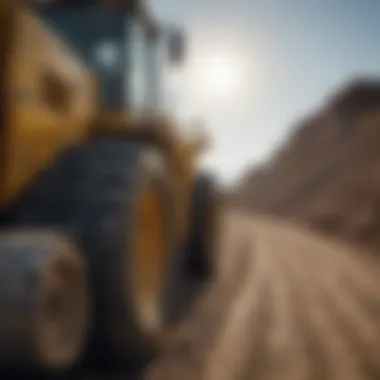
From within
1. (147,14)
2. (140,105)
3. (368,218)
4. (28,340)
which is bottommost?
(368,218)

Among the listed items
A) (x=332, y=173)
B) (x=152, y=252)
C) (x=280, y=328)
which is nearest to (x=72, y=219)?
(x=152, y=252)

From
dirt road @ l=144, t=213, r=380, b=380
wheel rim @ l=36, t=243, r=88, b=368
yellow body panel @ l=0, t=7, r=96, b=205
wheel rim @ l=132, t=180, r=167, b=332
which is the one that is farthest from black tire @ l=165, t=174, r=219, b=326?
wheel rim @ l=36, t=243, r=88, b=368

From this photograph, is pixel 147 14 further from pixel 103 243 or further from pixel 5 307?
pixel 5 307

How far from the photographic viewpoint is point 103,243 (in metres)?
3.85

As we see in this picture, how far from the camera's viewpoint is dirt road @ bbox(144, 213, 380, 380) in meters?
4.64

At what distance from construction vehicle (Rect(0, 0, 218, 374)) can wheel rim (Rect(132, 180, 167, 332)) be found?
10 mm

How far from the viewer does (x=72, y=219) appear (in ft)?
12.8

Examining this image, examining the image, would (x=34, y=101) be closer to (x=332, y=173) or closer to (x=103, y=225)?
(x=103, y=225)

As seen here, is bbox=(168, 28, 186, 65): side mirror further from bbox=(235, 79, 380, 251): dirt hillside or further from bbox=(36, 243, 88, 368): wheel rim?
bbox=(235, 79, 380, 251): dirt hillside

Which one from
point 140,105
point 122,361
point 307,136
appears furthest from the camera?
point 307,136

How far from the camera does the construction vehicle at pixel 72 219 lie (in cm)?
318

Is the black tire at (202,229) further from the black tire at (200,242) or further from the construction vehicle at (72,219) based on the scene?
the construction vehicle at (72,219)

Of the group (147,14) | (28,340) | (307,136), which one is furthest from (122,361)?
(307,136)

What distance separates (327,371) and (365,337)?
1.28 meters
